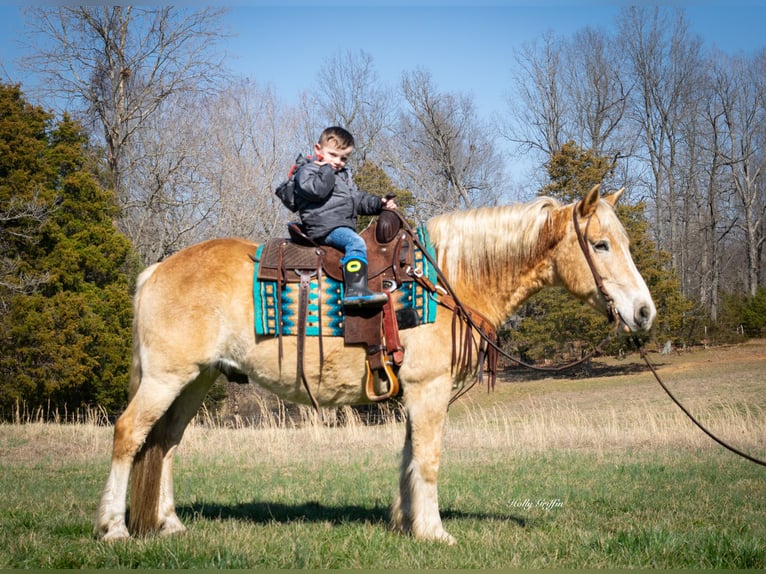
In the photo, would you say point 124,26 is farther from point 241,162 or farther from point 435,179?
point 435,179

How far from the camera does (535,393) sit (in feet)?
88.8

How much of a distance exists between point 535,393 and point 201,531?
23.3m

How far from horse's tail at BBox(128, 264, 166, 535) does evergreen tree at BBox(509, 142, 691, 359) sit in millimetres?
24898

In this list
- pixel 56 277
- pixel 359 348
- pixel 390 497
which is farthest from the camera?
pixel 56 277

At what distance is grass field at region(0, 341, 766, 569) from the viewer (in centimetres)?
459

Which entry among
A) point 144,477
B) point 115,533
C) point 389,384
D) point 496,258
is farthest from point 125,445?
point 496,258

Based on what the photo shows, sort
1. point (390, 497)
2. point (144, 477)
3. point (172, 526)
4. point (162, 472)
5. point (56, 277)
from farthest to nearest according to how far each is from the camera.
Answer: point (56, 277)
point (390, 497)
point (162, 472)
point (172, 526)
point (144, 477)

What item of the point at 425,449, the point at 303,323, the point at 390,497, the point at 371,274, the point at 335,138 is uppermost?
the point at 335,138

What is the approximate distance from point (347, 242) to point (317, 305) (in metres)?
0.56

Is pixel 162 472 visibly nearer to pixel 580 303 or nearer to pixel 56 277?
pixel 56 277

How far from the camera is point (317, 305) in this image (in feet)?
17.1

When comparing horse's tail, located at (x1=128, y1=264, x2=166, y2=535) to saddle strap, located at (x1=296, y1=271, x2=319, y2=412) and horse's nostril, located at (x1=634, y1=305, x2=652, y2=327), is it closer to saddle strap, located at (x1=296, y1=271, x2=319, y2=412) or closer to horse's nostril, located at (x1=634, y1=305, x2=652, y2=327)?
saddle strap, located at (x1=296, y1=271, x2=319, y2=412)

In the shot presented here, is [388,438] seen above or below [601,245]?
below

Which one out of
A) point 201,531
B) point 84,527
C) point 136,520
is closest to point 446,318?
point 201,531
